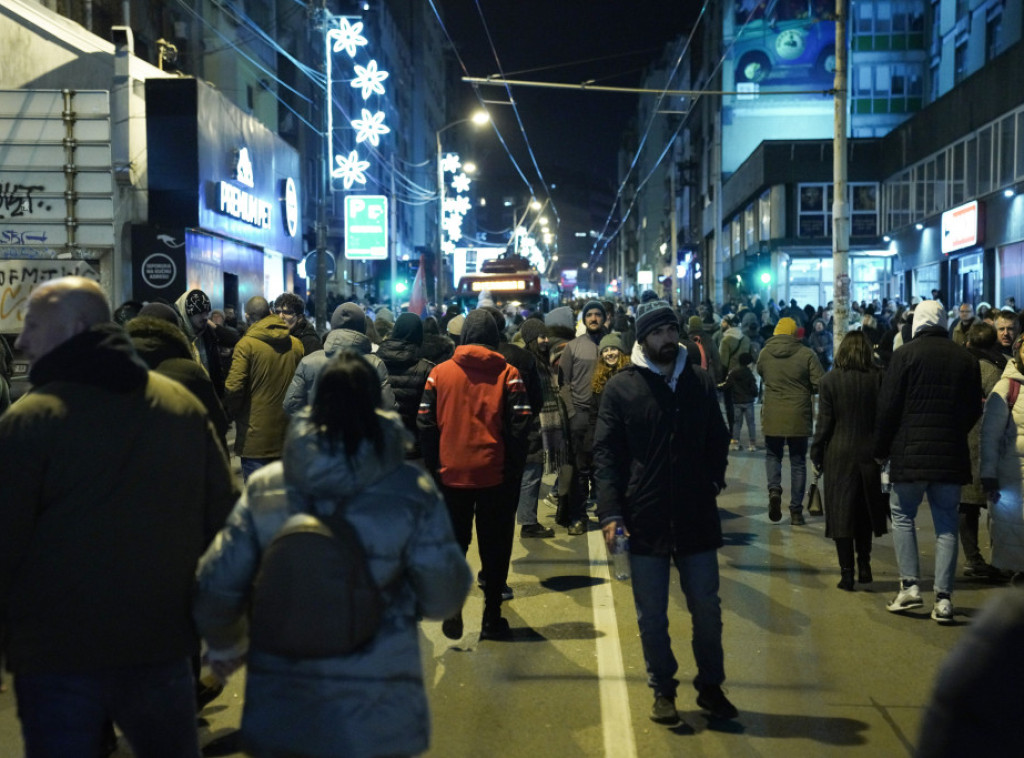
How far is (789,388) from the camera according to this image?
1054 cm

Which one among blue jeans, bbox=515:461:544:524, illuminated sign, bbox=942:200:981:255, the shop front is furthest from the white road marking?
illuminated sign, bbox=942:200:981:255

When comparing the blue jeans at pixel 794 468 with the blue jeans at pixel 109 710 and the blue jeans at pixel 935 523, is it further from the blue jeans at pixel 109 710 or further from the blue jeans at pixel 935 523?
the blue jeans at pixel 109 710

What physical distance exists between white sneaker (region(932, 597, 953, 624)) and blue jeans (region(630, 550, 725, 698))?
219 centimetres

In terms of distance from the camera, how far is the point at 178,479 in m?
3.36

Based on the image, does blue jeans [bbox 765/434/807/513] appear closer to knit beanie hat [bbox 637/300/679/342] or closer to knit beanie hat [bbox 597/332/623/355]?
knit beanie hat [bbox 597/332/623/355]

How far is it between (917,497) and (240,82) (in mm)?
28624

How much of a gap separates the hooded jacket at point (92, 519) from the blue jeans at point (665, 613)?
2597mm

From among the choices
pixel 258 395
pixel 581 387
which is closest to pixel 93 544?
pixel 258 395

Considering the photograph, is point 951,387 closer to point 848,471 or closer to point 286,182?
point 848,471

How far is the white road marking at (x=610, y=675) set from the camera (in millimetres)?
5207

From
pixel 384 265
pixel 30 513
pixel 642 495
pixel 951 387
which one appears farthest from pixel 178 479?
pixel 384 265

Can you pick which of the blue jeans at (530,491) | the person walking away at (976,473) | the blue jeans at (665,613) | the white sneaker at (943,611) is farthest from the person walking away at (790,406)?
the blue jeans at (665,613)

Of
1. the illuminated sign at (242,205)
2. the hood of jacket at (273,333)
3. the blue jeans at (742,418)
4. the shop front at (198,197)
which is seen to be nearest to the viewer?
the hood of jacket at (273,333)

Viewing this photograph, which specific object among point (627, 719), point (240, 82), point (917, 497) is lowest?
point (627, 719)
